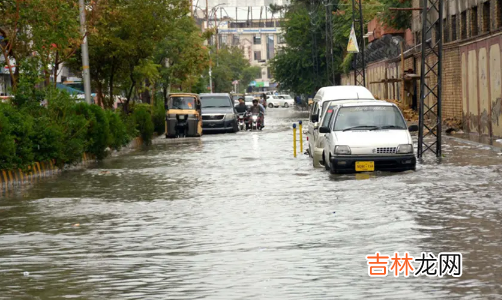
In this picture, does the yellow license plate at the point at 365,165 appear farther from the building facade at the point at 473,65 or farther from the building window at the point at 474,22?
the building window at the point at 474,22

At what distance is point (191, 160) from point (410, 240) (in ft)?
58.0

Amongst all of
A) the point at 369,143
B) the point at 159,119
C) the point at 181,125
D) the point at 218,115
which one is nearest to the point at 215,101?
the point at 218,115

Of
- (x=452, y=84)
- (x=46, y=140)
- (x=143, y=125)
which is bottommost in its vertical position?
(x=143, y=125)

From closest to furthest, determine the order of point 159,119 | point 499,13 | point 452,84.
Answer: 1. point 499,13
2. point 452,84
3. point 159,119

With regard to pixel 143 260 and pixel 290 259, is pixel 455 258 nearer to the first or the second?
pixel 290 259

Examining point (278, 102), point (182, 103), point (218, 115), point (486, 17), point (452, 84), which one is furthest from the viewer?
point (278, 102)

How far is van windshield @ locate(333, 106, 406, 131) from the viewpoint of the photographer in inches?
848

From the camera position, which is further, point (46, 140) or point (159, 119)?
point (159, 119)

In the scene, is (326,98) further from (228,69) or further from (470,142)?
(228,69)

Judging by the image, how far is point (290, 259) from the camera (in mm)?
10320

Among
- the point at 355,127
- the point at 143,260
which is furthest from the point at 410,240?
the point at 355,127

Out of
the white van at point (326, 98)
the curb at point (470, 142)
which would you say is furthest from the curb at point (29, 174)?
the curb at point (470, 142)

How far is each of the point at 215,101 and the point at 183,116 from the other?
449 centimetres

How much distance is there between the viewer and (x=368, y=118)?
2181 centimetres
